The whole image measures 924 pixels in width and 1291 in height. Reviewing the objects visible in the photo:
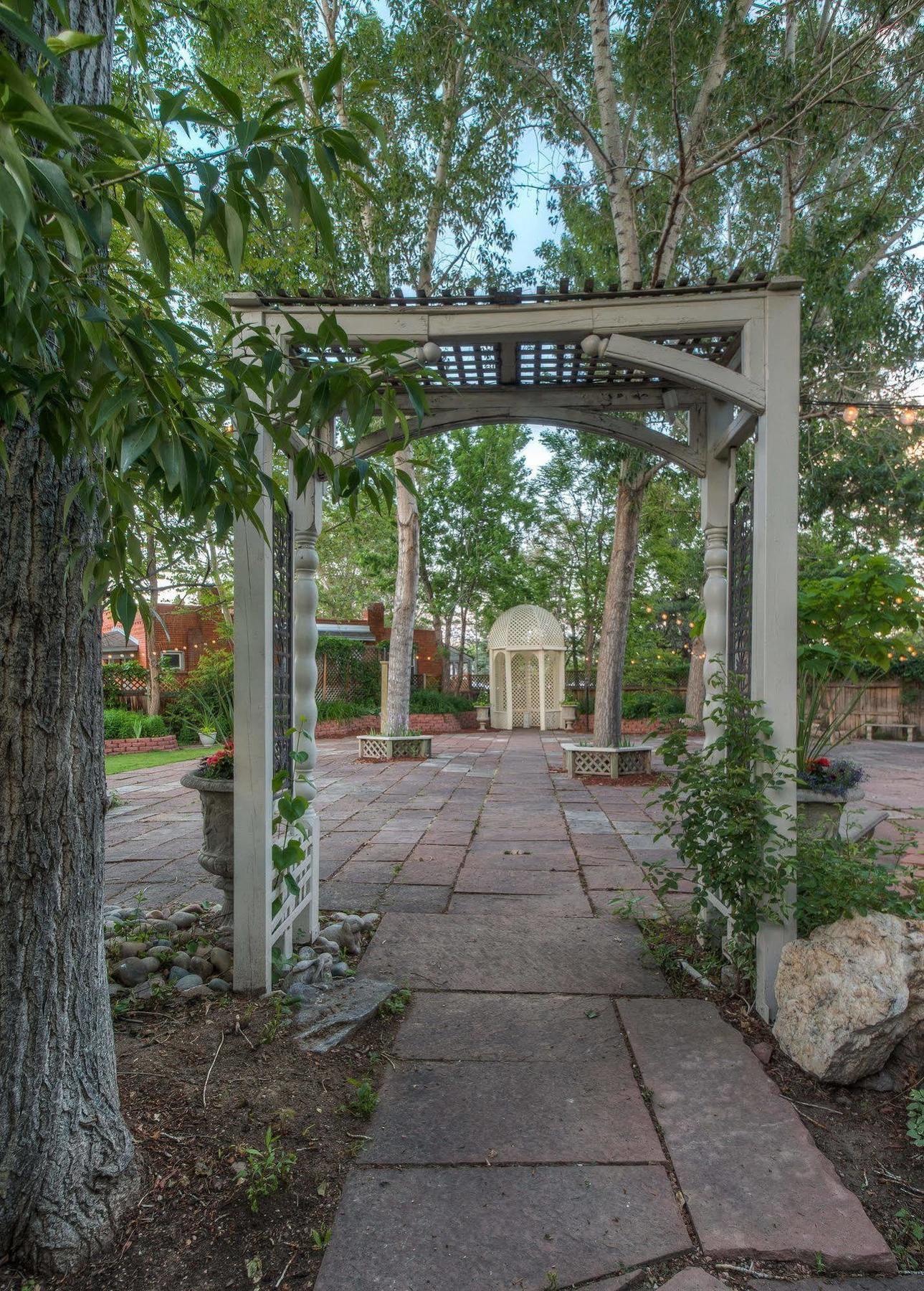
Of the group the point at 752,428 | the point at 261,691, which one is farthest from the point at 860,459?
the point at 261,691

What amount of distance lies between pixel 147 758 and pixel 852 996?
946 centimetres

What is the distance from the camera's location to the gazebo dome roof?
1465cm

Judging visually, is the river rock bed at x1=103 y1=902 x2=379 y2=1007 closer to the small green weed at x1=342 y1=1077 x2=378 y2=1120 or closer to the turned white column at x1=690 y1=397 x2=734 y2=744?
the small green weed at x1=342 y1=1077 x2=378 y2=1120

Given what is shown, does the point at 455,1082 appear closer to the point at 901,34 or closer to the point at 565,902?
the point at 565,902

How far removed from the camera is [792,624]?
2.31 meters

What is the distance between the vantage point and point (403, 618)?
378 inches

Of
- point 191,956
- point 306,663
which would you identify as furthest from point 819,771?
point 191,956

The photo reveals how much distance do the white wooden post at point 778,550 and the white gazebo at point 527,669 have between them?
12176mm

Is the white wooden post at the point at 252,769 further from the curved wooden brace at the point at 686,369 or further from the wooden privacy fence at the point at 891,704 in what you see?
the wooden privacy fence at the point at 891,704

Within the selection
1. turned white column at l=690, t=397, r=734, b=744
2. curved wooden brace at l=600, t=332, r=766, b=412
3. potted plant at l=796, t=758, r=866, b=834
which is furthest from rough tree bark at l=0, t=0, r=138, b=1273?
potted plant at l=796, t=758, r=866, b=834

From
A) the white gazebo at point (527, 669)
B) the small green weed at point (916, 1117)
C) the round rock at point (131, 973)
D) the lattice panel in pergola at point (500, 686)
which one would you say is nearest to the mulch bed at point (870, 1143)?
the small green weed at point (916, 1117)

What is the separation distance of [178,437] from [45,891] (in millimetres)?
966

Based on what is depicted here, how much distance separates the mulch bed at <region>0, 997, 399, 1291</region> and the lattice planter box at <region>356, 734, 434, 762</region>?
7.16 m

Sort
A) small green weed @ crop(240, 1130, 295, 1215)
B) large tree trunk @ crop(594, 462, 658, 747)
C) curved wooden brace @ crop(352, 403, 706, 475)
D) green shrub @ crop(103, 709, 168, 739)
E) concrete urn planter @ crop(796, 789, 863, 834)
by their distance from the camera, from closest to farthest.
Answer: small green weed @ crop(240, 1130, 295, 1215) < curved wooden brace @ crop(352, 403, 706, 475) < concrete urn planter @ crop(796, 789, 863, 834) < large tree trunk @ crop(594, 462, 658, 747) < green shrub @ crop(103, 709, 168, 739)
